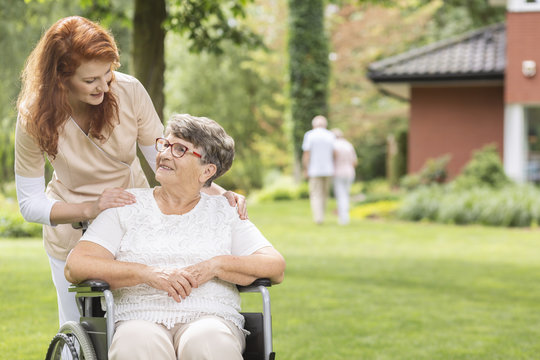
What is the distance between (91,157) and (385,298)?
385 cm

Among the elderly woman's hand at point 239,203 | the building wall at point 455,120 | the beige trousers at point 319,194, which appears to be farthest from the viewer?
the building wall at point 455,120

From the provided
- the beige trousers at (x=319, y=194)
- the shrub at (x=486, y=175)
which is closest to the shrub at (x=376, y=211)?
the shrub at (x=486, y=175)

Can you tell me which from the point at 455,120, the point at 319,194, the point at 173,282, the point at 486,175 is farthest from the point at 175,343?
the point at 455,120

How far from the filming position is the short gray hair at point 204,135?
3.15 metres

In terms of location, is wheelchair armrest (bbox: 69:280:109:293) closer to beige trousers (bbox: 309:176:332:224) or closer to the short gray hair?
the short gray hair

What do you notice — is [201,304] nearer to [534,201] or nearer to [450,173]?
[534,201]

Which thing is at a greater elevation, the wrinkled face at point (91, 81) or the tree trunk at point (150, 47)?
the tree trunk at point (150, 47)

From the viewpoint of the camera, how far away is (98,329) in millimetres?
3016

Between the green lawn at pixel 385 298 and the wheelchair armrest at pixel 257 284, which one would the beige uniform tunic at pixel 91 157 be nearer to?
the wheelchair armrest at pixel 257 284

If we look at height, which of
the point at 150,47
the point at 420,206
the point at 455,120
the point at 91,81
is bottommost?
the point at 420,206

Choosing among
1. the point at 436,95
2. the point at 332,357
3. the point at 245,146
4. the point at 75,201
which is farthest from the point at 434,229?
the point at 245,146

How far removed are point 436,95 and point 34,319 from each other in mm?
11933

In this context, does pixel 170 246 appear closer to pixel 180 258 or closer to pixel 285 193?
pixel 180 258

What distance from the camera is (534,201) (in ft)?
42.2
